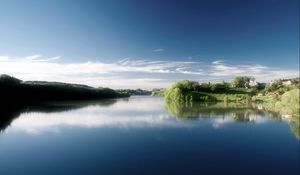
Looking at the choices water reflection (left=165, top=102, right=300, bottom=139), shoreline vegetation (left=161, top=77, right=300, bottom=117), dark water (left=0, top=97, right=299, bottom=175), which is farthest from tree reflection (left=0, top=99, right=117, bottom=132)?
shoreline vegetation (left=161, top=77, right=300, bottom=117)

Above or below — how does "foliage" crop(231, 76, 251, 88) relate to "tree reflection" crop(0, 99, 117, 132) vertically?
above

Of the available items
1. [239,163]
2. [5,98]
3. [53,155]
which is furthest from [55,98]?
[239,163]

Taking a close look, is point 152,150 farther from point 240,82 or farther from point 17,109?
point 240,82

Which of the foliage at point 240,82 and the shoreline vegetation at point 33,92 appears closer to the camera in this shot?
the shoreline vegetation at point 33,92

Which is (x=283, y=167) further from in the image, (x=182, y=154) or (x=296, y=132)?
(x=296, y=132)

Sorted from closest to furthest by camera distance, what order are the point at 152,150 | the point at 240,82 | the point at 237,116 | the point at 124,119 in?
1. the point at 152,150
2. the point at 124,119
3. the point at 237,116
4. the point at 240,82

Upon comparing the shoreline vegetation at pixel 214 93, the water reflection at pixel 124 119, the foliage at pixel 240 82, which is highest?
the foliage at pixel 240 82

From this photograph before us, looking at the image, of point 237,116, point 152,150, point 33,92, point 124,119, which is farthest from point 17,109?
point 152,150

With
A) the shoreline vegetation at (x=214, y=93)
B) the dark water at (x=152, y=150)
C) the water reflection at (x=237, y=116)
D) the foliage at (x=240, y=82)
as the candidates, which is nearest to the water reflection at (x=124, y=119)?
the water reflection at (x=237, y=116)

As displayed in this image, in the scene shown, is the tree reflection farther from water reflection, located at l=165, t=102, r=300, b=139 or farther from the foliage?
the foliage

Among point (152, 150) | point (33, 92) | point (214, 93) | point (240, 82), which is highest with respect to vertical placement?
point (240, 82)

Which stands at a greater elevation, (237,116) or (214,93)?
(214,93)

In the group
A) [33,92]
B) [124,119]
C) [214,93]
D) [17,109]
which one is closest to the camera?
[124,119]

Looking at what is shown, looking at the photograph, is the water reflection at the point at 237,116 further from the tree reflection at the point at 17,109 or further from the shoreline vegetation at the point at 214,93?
the shoreline vegetation at the point at 214,93
